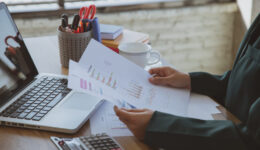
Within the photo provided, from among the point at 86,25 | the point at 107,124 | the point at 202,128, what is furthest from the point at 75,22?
the point at 202,128

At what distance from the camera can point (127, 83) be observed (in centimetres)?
99

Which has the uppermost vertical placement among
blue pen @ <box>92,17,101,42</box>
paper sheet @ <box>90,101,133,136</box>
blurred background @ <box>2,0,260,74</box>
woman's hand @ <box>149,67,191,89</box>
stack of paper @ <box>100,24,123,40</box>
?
blue pen @ <box>92,17,101,42</box>

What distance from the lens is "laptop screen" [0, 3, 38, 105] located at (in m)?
1.00

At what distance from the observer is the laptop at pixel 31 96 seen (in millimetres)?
893

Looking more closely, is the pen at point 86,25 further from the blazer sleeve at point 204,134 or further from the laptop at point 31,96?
the blazer sleeve at point 204,134

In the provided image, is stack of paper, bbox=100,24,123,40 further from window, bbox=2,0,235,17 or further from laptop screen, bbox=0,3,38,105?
window, bbox=2,0,235,17

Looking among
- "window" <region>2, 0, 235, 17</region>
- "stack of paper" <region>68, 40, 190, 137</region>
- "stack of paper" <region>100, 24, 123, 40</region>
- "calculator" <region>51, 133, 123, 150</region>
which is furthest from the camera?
"window" <region>2, 0, 235, 17</region>

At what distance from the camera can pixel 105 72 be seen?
981 millimetres

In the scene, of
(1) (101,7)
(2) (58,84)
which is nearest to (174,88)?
(2) (58,84)

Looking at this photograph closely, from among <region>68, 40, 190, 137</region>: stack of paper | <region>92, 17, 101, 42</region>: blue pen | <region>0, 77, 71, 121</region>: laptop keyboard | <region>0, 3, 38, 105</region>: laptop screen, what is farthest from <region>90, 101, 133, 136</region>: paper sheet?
<region>92, 17, 101, 42</region>: blue pen

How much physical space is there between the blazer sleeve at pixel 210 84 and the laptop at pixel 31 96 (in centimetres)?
33

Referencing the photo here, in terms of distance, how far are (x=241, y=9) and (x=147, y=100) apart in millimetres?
1878

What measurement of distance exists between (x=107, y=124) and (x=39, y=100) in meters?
0.23

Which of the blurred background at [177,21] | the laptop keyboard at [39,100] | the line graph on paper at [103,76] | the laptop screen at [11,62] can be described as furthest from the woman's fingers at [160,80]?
the blurred background at [177,21]
